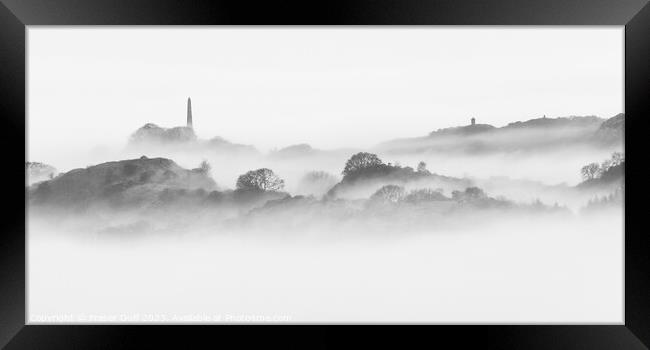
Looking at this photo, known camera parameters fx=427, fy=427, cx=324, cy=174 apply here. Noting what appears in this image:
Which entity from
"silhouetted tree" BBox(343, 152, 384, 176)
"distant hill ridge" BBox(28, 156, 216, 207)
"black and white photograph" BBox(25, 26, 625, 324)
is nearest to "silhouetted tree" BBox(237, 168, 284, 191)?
"black and white photograph" BBox(25, 26, 625, 324)

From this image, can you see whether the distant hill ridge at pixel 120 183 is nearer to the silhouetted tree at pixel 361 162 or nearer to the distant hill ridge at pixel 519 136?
the silhouetted tree at pixel 361 162

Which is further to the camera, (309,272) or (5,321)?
(309,272)

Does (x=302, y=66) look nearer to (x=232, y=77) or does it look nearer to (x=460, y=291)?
(x=232, y=77)

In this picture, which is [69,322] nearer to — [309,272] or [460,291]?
[309,272]

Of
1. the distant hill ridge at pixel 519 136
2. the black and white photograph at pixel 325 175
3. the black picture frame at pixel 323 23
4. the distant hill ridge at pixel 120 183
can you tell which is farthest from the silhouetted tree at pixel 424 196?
the distant hill ridge at pixel 120 183

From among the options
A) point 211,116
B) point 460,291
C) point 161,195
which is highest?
point 211,116

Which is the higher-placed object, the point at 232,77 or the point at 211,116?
the point at 232,77

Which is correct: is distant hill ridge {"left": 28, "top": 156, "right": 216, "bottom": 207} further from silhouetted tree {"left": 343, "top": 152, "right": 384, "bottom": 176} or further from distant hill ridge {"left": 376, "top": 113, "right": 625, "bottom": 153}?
distant hill ridge {"left": 376, "top": 113, "right": 625, "bottom": 153}

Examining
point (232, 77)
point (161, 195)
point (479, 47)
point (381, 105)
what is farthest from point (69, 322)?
point (479, 47)
